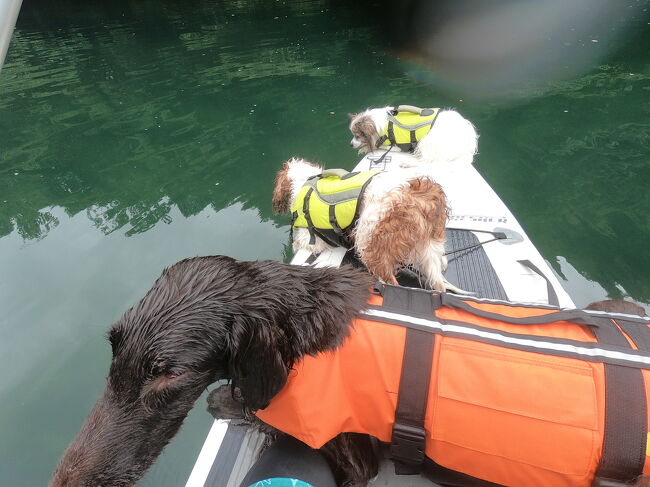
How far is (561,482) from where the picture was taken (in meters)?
1.35

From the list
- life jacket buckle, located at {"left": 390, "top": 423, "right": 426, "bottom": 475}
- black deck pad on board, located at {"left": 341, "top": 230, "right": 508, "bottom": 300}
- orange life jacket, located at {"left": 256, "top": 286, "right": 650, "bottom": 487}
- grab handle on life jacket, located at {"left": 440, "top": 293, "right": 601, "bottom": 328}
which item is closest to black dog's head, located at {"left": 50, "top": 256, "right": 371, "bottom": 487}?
orange life jacket, located at {"left": 256, "top": 286, "right": 650, "bottom": 487}

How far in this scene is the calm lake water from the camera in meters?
3.44

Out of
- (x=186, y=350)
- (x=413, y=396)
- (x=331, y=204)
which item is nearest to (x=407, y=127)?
(x=331, y=204)

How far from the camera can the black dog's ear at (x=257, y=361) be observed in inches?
52.1

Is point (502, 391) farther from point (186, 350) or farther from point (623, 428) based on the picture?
point (186, 350)

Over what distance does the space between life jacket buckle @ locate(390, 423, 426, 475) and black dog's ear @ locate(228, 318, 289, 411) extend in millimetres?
516

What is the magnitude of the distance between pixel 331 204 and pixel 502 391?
207cm

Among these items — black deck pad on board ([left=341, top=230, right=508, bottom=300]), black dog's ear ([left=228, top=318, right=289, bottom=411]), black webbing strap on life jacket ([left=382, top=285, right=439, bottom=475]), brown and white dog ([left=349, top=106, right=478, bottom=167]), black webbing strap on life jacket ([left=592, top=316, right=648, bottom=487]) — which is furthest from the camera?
brown and white dog ([left=349, top=106, right=478, bottom=167])

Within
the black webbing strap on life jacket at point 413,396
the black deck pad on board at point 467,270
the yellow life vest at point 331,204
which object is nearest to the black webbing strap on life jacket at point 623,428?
the black webbing strap on life jacket at point 413,396

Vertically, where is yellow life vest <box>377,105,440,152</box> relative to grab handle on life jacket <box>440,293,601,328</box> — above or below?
above

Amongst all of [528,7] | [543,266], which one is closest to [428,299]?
[543,266]

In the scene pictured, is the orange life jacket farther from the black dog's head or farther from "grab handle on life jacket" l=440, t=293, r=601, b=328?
the black dog's head

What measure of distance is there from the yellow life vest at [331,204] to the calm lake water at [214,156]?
113cm

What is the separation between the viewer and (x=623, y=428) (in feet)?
4.03
